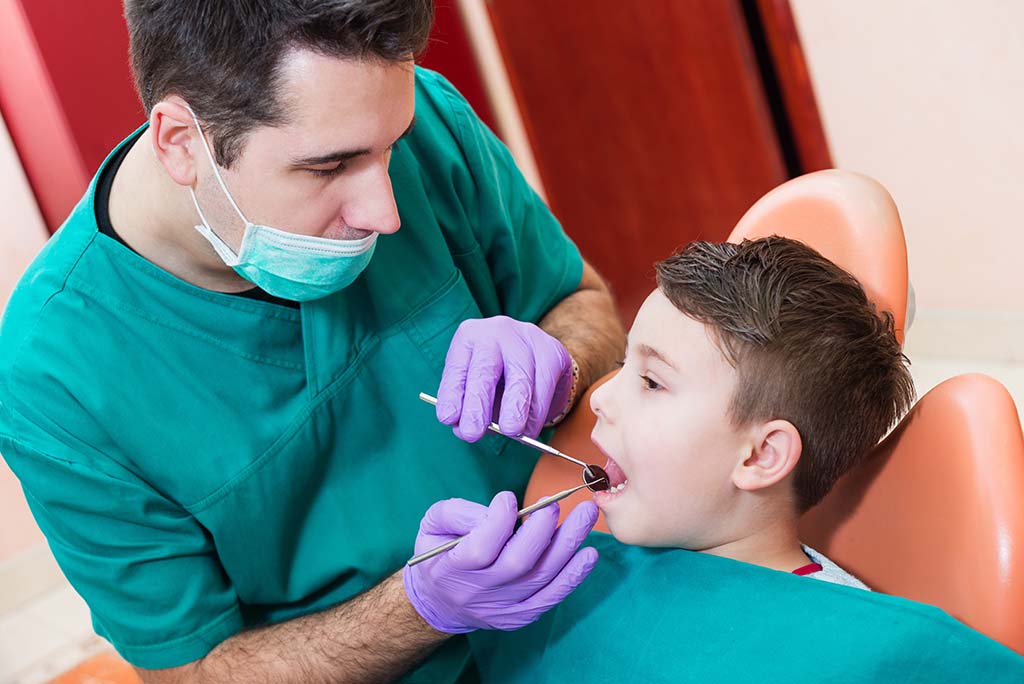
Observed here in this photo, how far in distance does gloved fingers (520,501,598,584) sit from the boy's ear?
0.56 ft

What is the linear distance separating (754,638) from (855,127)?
2.01 metres

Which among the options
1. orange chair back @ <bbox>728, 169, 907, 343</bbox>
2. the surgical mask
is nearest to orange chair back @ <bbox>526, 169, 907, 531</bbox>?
orange chair back @ <bbox>728, 169, 907, 343</bbox>

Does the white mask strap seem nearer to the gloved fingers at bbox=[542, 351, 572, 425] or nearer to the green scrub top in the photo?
the green scrub top

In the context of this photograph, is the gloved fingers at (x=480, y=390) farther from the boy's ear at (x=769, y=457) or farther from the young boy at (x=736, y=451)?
the boy's ear at (x=769, y=457)

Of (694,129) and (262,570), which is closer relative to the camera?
(262,570)

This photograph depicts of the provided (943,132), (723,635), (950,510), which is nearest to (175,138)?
(723,635)

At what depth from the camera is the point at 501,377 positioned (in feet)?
4.65

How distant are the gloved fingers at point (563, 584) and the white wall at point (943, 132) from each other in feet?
6.15

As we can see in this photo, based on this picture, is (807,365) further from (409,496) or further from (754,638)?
(409,496)

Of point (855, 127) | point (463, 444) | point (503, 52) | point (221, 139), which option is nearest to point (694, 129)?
point (855, 127)

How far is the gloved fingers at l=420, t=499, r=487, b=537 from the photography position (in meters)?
1.22

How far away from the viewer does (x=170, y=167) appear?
1269mm

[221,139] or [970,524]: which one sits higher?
[221,139]

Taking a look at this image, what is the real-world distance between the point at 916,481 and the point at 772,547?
0.19 metres
